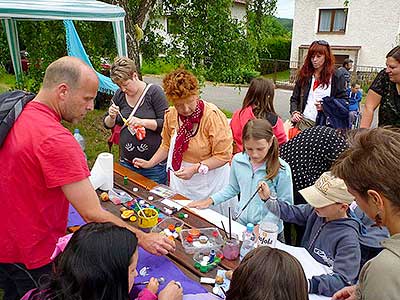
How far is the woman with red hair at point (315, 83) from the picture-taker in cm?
369

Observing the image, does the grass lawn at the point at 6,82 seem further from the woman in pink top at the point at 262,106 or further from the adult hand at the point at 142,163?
the woman in pink top at the point at 262,106

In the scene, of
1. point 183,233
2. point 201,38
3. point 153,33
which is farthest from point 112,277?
point 153,33

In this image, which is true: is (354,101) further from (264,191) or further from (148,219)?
(148,219)

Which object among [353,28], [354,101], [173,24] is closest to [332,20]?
[353,28]

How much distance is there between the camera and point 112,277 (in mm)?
1211

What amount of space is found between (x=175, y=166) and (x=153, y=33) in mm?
4742

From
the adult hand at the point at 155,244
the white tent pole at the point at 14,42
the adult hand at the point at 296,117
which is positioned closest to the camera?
the adult hand at the point at 155,244

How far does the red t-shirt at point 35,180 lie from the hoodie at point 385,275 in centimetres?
110

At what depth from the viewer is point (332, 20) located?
17344 mm

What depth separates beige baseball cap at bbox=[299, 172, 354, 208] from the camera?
1.82m

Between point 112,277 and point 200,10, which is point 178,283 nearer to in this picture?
point 112,277

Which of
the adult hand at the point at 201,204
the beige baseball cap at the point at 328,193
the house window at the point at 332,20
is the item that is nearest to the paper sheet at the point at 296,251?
the adult hand at the point at 201,204

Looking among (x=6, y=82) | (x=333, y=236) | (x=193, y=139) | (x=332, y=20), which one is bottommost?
(x=6, y=82)

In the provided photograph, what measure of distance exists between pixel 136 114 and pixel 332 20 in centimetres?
1676
